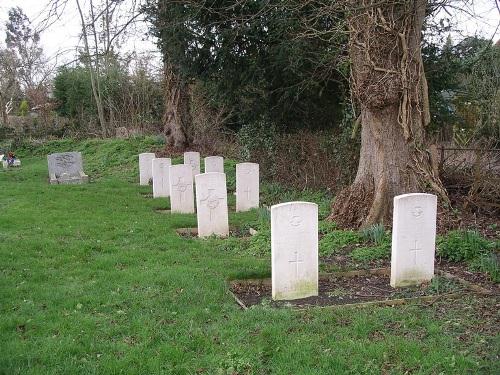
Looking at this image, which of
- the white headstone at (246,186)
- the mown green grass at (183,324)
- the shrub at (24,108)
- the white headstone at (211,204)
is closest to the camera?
the mown green grass at (183,324)

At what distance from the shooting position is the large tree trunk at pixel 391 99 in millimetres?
7918

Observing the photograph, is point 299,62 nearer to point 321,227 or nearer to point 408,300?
point 321,227

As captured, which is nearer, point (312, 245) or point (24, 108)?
point (312, 245)

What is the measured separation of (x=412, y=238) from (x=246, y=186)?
5732 millimetres

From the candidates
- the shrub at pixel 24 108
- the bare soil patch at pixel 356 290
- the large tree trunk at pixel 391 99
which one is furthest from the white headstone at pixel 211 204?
the shrub at pixel 24 108

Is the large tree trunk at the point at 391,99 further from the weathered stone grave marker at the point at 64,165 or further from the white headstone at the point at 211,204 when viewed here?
the weathered stone grave marker at the point at 64,165

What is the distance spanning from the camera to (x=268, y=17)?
12156mm

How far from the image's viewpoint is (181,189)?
1086 centimetres

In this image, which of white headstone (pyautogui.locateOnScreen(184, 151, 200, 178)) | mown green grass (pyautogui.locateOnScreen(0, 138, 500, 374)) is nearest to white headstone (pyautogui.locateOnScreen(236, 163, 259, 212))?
mown green grass (pyautogui.locateOnScreen(0, 138, 500, 374))

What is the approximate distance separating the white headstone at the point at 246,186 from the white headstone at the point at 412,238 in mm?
5583

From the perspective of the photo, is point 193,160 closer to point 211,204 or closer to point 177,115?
point 177,115

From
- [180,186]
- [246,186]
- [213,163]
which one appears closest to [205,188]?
[180,186]

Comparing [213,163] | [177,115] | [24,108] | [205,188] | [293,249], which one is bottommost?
[293,249]

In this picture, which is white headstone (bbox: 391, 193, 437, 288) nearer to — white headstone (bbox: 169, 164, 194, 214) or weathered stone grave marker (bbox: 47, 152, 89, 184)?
white headstone (bbox: 169, 164, 194, 214)
